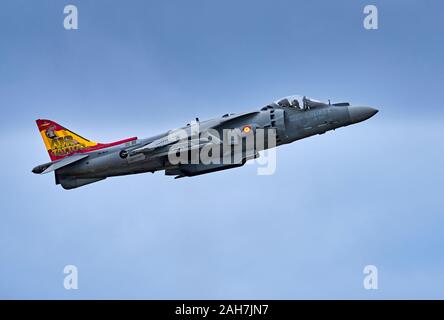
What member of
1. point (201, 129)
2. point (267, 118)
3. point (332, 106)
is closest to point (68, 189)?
point (201, 129)

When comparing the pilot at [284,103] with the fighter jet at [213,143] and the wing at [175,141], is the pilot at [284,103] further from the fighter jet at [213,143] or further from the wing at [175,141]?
the wing at [175,141]

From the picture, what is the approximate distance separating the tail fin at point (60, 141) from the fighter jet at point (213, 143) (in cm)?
48

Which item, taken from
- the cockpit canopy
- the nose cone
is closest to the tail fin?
the cockpit canopy

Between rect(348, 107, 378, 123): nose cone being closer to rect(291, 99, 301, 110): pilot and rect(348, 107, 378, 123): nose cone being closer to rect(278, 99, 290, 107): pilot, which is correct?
rect(291, 99, 301, 110): pilot

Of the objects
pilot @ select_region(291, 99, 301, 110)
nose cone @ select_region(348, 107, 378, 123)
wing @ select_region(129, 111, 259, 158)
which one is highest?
pilot @ select_region(291, 99, 301, 110)

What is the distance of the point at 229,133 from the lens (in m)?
33.2

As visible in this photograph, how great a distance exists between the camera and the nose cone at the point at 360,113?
109ft

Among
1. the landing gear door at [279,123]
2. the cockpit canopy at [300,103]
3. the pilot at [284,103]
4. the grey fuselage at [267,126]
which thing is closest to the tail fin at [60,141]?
the grey fuselage at [267,126]

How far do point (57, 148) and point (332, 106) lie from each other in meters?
11.5

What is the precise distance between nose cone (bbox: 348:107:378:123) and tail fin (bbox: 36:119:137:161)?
10.2 m

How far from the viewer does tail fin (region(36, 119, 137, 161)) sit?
3475 cm

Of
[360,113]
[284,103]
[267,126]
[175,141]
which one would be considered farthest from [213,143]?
[360,113]

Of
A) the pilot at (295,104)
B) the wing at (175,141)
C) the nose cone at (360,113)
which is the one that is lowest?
the wing at (175,141)
